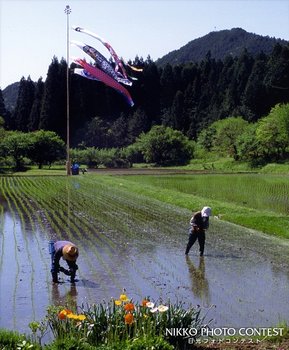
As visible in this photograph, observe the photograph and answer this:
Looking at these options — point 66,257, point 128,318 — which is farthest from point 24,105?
point 128,318

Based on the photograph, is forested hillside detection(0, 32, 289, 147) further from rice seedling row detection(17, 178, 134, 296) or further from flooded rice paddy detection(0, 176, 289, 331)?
flooded rice paddy detection(0, 176, 289, 331)

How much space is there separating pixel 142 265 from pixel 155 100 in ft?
266

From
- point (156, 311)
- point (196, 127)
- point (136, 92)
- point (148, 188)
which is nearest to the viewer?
point (156, 311)

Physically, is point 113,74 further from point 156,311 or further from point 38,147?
point 156,311

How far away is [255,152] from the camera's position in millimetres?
54844

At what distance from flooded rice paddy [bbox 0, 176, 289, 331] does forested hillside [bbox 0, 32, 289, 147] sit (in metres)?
54.6

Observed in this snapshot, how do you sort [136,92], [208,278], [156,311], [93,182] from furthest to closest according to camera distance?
1. [136,92]
2. [93,182]
3. [208,278]
4. [156,311]

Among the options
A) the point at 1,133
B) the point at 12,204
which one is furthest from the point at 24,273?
the point at 1,133

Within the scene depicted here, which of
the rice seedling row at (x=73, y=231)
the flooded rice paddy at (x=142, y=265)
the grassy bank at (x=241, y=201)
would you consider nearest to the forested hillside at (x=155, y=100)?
the grassy bank at (x=241, y=201)

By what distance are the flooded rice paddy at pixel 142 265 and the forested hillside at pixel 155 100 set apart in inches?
2151

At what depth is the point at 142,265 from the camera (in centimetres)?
1167

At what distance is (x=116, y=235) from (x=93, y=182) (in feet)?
65.6

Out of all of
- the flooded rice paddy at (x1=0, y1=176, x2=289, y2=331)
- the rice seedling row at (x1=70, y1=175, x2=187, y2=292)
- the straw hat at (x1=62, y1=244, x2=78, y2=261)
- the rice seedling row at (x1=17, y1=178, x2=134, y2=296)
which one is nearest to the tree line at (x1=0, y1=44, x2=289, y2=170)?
the rice seedling row at (x1=70, y1=175, x2=187, y2=292)

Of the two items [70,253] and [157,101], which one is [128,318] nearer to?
[70,253]
